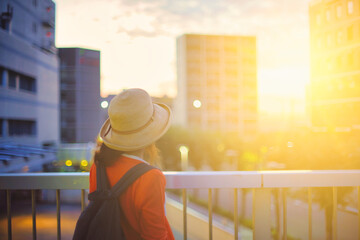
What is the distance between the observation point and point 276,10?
109 inches

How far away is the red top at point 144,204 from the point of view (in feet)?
3.23

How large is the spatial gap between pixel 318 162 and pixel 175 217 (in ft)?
4.18

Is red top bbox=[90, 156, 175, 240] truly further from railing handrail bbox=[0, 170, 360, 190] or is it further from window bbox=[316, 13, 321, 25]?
window bbox=[316, 13, 321, 25]

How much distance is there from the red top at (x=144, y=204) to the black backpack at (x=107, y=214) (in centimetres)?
3

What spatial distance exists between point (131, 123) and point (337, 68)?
194 centimetres

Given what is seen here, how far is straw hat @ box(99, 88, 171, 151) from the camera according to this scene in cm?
108

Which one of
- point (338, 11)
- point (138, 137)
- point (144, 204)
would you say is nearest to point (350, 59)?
point (338, 11)

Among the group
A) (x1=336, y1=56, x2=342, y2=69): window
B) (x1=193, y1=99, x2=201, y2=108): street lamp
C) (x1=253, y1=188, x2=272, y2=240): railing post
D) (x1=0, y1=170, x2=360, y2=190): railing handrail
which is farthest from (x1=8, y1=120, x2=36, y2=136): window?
(x1=336, y1=56, x2=342, y2=69): window

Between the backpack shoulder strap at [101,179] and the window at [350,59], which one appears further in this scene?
the window at [350,59]

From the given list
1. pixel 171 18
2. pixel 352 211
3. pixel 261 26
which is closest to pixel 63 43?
pixel 171 18

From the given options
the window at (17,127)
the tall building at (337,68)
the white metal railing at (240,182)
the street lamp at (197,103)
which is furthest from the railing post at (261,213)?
the window at (17,127)

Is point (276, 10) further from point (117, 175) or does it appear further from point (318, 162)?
point (117, 175)

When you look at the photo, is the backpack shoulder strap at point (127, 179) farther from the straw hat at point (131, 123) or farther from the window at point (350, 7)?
the window at point (350, 7)

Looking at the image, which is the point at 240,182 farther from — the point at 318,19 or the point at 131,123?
the point at 318,19
